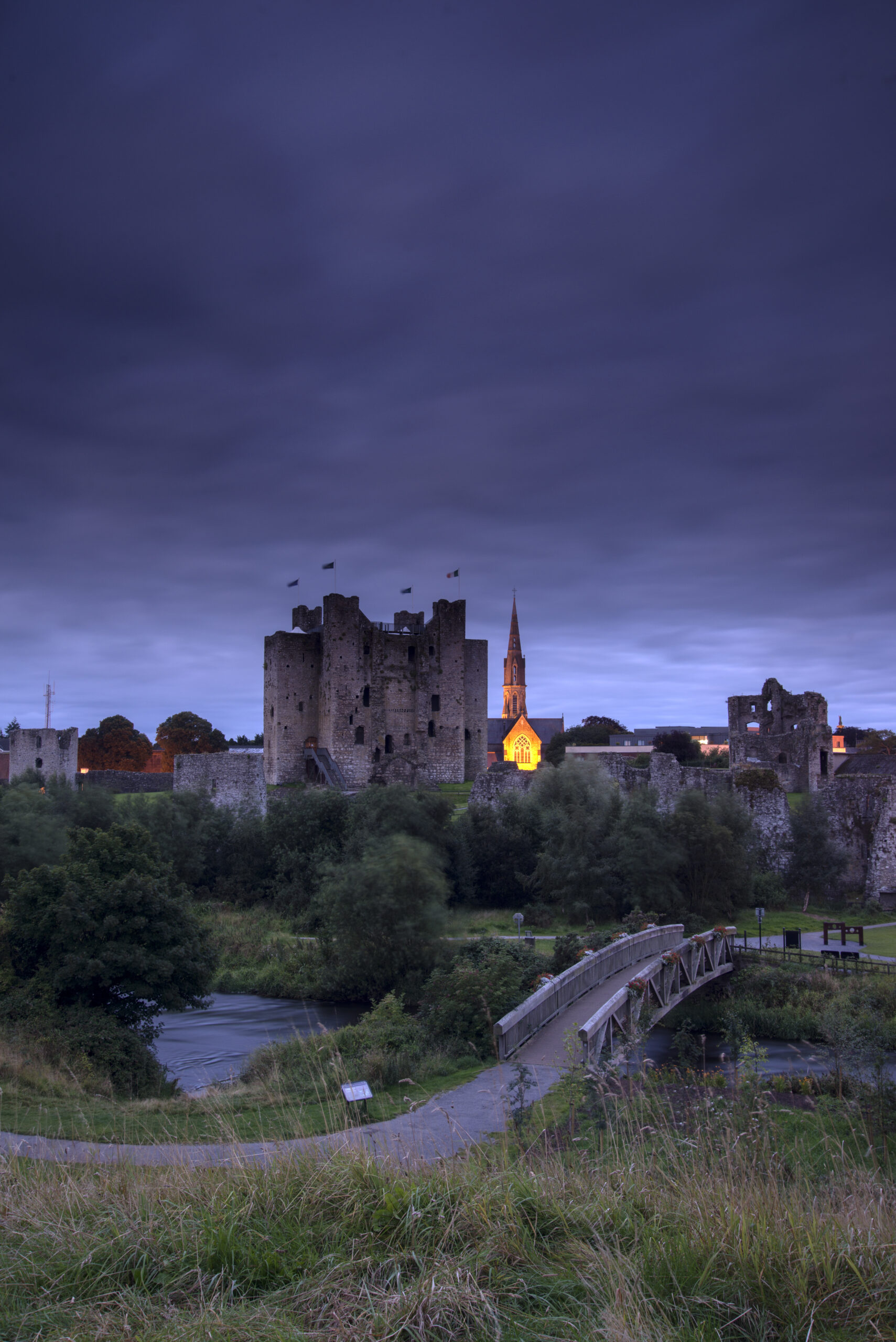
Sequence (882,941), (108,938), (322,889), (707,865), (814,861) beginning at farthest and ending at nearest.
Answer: (814,861), (707,865), (322,889), (882,941), (108,938)

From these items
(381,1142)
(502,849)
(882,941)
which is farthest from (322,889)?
(381,1142)

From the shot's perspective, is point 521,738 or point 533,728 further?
point 533,728

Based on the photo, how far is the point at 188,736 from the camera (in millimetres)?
81625

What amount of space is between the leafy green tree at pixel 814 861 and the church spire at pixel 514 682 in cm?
8512

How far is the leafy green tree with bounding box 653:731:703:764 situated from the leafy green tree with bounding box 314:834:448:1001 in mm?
43087

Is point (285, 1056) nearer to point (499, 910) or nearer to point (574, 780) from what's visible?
point (499, 910)

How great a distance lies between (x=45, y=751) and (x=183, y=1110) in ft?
137

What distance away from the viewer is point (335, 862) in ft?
120

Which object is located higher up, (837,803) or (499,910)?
(837,803)

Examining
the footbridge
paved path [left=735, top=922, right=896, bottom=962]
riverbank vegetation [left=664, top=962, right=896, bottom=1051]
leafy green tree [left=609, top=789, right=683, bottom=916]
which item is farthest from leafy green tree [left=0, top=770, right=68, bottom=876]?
paved path [left=735, top=922, right=896, bottom=962]

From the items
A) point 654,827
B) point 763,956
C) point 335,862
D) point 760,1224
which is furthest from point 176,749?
point 760,1224

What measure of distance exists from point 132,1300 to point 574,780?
118ft

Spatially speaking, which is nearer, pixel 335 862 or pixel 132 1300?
pixel 132 1300

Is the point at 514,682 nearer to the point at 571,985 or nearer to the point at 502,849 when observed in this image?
the point at 502,849
